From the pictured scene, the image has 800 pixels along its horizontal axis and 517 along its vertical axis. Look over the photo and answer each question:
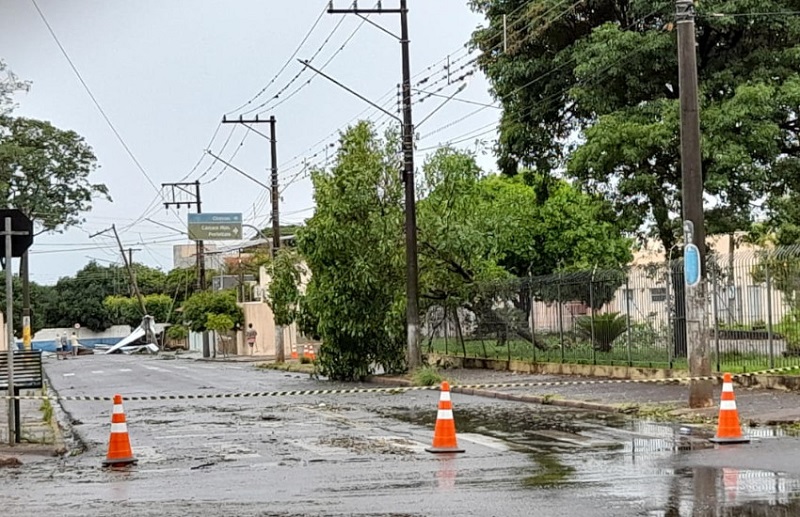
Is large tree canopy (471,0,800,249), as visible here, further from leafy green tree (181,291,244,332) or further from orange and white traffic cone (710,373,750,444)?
leafy green tree (181,291,244,332)

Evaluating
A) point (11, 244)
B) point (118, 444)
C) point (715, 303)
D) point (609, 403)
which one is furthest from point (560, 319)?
point (118, 444)

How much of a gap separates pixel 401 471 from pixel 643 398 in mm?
9767

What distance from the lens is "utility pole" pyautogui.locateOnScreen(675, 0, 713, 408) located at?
17.2 m

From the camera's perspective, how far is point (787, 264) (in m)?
21.2

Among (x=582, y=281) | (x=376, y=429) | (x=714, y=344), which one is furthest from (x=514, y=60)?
(x=376, y=429)

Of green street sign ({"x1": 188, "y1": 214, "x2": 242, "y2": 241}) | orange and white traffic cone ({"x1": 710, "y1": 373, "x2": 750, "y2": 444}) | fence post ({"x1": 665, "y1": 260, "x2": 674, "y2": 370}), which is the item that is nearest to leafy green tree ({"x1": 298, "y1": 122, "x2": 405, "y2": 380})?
fence post ({"x1": 665, "y1": 260, "x2": 674, "y2": 370})

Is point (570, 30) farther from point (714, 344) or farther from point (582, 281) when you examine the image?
point (714, 344)

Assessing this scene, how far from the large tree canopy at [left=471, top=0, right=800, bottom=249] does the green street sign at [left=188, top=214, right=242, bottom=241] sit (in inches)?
1530

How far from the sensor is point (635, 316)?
83.9 ft

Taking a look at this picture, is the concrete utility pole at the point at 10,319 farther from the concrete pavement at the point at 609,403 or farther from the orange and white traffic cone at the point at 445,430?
the orange and white traffic cone at the point at 445,430

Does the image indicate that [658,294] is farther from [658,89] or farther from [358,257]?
[358,257]

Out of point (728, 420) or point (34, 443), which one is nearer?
point (728, 420)

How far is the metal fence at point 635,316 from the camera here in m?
21.4

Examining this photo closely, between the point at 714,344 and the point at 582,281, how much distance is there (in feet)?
18.8
